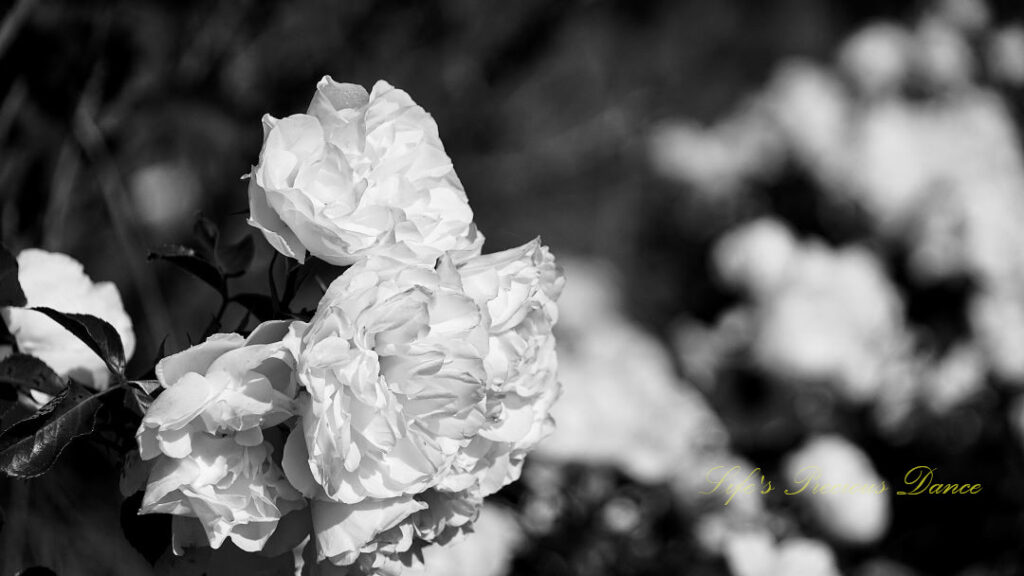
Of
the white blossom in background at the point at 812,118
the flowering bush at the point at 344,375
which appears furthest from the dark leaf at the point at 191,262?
the white blossom in background at the point at 812,118

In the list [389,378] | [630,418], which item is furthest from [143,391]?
[630,418]

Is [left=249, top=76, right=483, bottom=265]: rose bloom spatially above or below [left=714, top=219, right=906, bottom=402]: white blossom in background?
above

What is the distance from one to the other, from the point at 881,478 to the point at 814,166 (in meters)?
0.70

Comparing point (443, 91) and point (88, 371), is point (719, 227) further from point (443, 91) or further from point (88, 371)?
point (88, 371)

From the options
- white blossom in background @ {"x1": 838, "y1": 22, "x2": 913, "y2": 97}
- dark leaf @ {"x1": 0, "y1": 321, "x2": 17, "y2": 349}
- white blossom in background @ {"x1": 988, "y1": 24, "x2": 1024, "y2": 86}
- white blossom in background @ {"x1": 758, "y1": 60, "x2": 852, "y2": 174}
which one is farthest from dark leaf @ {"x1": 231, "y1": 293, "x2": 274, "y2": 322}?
white blossom in background @ {"x1": 988, "y1": 24, "x2": 1024, "y2": 86}

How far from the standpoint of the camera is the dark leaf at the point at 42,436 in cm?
37

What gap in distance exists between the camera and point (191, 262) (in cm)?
43

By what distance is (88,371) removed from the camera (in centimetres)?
47

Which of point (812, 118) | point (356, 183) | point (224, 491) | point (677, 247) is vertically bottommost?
point (677, 247)

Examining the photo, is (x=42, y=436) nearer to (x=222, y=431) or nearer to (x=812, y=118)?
(x=222, y=431)

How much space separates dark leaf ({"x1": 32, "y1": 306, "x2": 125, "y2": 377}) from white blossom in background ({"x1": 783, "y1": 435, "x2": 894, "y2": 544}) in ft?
2.89

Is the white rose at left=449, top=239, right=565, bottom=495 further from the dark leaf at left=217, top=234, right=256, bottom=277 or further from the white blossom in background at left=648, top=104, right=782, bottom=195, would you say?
the white blossom in background at left=648, top=104, right=782, bottom=195

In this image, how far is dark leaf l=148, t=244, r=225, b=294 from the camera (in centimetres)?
41

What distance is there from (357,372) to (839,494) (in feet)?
2.84
